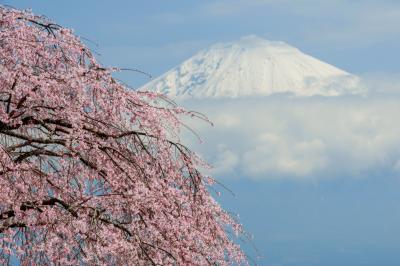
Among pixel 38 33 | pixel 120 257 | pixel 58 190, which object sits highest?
pixel 38 33

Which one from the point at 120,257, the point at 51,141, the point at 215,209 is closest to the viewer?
the point at 120,257

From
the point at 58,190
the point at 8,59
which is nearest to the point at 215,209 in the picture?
the point at 58,190

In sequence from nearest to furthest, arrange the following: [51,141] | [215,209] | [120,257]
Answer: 1. [120,257]
2. [51,141]
3. [215,209]

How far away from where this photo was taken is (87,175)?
11977 mm

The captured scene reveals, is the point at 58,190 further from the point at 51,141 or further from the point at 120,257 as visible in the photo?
the point at 120,257

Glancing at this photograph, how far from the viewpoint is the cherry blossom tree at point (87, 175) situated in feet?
35.4

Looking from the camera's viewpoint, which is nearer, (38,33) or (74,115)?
(74,115)

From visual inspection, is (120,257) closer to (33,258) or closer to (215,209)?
(33,258)

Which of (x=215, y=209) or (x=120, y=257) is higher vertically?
(x=215, y=209)

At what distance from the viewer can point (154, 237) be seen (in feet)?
35.8

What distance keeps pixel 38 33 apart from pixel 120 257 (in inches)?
141

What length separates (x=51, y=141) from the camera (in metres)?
11.4

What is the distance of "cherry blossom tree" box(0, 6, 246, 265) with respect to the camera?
10.8 meters

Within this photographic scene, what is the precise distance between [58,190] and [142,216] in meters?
1.41
